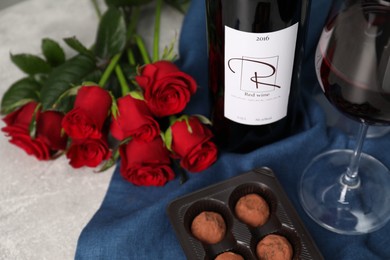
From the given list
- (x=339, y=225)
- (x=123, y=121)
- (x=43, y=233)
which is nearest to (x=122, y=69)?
(x=123, y=121)

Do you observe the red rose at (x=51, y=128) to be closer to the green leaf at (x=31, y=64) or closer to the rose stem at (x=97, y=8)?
the green leaf at (x=31, y=64)

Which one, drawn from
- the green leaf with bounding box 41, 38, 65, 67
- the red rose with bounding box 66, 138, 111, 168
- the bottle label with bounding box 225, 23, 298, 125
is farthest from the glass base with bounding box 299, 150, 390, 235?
the green leaf with bounding box 41, 38, 65, 67

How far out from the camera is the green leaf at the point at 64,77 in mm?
647

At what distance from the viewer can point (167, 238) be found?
1.98 ft

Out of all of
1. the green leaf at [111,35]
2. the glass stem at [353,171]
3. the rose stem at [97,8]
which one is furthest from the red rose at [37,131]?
the glass stem at [353,171]

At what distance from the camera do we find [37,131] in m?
0.65

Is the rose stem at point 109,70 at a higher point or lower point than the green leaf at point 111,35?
lower

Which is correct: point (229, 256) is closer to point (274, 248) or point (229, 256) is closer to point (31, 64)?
point (274, 248)

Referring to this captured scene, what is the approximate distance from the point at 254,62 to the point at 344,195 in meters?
0.22

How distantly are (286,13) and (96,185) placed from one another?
320 mm

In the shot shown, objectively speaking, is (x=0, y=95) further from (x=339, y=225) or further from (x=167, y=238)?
(x=339, y=225)

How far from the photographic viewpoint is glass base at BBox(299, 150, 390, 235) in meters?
0.61

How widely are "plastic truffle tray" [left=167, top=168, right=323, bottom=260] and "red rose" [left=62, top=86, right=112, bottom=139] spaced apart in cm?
13

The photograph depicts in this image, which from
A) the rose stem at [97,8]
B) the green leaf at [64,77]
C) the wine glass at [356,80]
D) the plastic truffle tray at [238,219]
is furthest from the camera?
the rose stem at [97,8]
